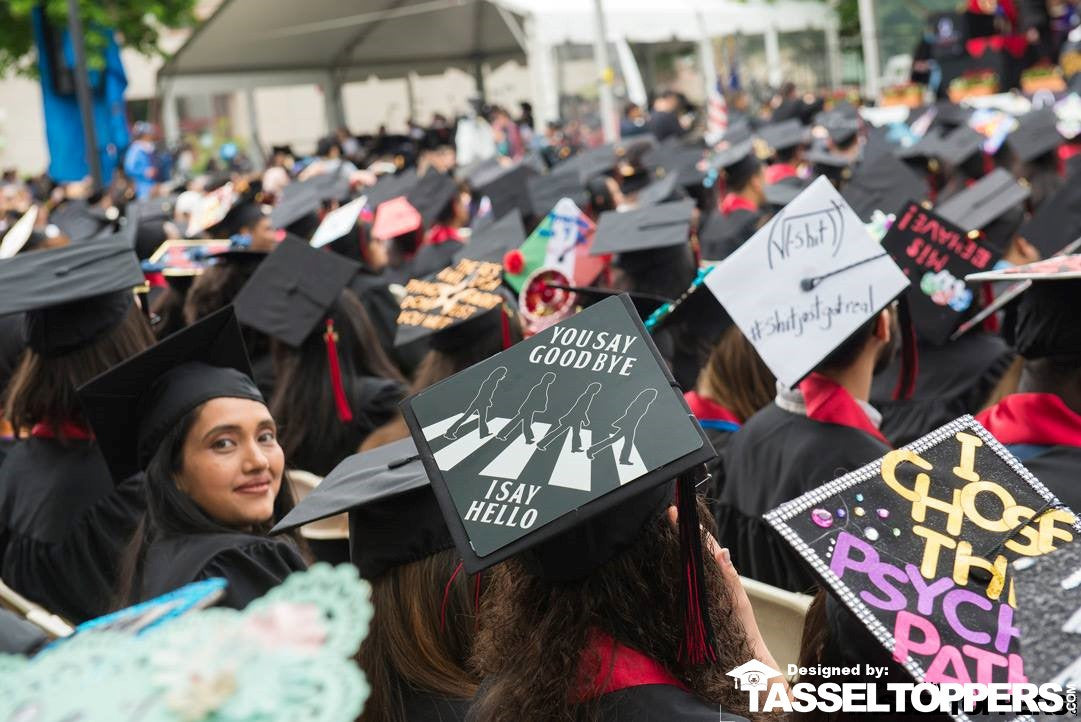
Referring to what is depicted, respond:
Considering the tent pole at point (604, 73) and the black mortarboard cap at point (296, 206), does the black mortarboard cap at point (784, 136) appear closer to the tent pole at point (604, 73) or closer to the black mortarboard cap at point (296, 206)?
the black mortarboard cap at point (296, 206)

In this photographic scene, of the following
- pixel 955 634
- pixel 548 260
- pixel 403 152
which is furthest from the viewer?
pixel 403 152

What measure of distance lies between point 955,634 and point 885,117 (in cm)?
1815

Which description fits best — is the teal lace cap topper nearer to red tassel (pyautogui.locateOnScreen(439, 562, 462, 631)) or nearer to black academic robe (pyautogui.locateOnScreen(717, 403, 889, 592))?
red tassel (pyautogui.locateOnScreen(439, 562, 462, 631))

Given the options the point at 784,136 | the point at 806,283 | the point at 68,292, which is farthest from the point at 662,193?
the point at 68,292

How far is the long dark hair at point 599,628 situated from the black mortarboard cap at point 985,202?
4299 mm

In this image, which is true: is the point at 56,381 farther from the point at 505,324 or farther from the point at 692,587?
the point at 692,587

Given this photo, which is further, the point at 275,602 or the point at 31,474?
the point at 31,474

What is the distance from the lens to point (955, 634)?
5.98ft

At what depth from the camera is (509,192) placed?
28.6 feet

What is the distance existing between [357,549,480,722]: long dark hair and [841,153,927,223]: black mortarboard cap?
4.73m

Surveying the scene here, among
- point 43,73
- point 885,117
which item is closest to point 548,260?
point 43,73

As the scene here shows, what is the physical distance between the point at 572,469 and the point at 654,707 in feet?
1.25

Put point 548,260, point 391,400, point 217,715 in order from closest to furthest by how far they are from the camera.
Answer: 1. point 217,715
2. point 391,400
3. point 548,260

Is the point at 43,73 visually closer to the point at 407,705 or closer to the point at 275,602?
the point at 407,705
